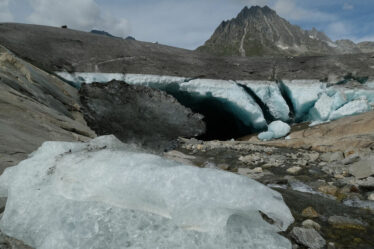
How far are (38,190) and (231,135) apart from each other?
15309 mm

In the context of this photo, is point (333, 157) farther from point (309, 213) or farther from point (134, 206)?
point (134, 206)

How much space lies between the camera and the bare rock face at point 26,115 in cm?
466

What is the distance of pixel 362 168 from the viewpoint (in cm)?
709

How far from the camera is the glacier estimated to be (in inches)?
635

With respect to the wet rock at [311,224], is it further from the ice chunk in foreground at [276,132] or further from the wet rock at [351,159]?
the ice chunk in foreground at [276,132]

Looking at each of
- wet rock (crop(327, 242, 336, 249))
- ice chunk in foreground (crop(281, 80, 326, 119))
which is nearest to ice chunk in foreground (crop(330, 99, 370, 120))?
ice chunk in foreground (crop(281, 80, 326, 119))

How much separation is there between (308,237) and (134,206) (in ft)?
6.62

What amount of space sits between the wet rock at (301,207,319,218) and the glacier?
458 inches

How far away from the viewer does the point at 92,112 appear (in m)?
12.9

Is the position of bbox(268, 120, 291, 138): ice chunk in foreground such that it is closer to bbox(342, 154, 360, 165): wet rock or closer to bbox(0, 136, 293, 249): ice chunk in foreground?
bbox(342, 154, 360, 165): wet rock

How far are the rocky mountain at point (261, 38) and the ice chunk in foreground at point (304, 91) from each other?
106184mm

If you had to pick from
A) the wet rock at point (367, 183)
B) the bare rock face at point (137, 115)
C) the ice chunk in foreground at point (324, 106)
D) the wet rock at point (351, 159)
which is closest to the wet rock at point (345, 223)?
the wet rock at point (367, 183)

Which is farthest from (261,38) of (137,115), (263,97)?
(137,115)

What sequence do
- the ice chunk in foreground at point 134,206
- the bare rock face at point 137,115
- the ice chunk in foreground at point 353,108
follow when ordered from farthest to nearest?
the ice chunk in foreground at point 353,108, the bare rock face at point 137,115, the ice chunk in foreground at point 134,206
